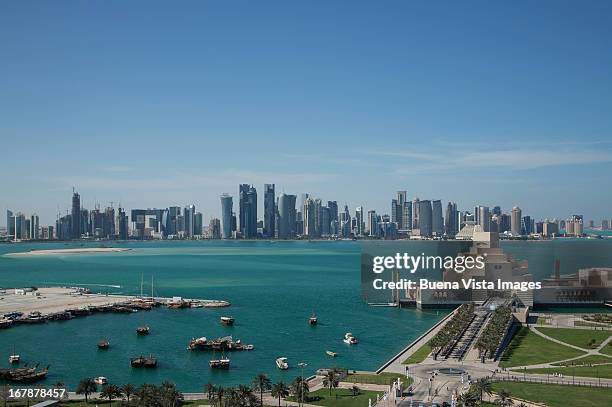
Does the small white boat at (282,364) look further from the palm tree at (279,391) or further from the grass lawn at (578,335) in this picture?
the grass lawn at (578,335)

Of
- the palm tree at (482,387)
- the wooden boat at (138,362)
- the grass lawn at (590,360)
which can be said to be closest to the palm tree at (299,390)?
the palm tree at (482,387)

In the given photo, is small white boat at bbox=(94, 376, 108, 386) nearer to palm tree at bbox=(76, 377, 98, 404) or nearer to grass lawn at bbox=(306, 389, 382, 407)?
palm tree at bbox=(76, 377, 98, 404)

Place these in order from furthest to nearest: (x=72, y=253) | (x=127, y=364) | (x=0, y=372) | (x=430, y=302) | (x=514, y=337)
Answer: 1. (x=72, y=253)
2. (x=430, y=302)
3. (x=514, y=337)
4. (x=127, y=364)
5. (x=0, y=372)

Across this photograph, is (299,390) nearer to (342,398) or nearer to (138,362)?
(342,398)

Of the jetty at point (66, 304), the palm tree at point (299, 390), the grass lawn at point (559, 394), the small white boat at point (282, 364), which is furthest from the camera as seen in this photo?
the jetty at point (66, 304)

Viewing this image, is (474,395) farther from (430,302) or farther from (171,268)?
(171,268)

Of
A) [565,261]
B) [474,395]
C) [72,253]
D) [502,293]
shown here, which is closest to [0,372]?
[474,395]
